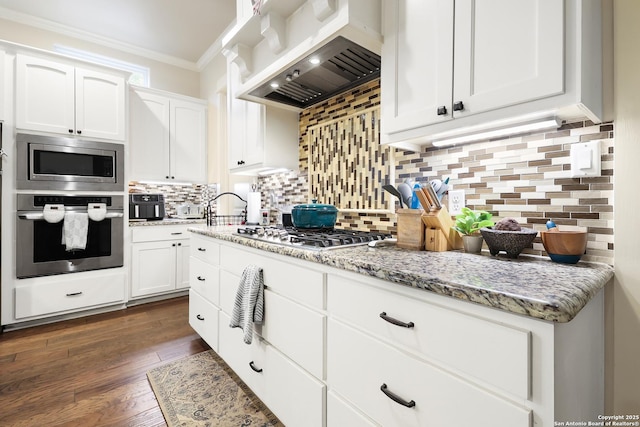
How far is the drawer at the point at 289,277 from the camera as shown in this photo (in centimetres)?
117

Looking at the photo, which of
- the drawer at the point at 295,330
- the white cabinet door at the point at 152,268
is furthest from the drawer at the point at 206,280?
the white cabinet door at the point at 152,268

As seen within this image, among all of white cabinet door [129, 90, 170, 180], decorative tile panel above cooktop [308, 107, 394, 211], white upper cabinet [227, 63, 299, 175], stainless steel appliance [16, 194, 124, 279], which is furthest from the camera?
white cabinet door [129, 90, 170, 180]

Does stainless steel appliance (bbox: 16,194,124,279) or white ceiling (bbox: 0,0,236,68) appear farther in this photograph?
white ceiling (bbox: 0,0,236,68)

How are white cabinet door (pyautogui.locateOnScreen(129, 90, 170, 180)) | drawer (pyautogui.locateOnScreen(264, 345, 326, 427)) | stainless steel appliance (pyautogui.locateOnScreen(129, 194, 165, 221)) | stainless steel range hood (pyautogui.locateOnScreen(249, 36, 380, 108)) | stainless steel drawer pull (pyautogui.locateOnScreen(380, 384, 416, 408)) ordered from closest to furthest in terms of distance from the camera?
stainless steel drawer pull (pyautogui.locateOnScreen(380, 384, 416, 408))
drawer (pyautogui.locateOnScreen(264, 345, 326, 427))
stainless steel range hood (pyautogui.locateOnScreen(249, 36, 380, 108))
stainless steel appliance (pyautogui.locateOnScreen(129, 194, 165, 221))
white cabinet door (pyautogui.locateOnScreen(129, 90, 170, 180))

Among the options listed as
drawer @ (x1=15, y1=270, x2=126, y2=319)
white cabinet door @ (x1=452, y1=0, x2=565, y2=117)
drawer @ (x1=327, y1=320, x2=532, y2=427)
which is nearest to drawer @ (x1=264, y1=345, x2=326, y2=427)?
drawer @ (x1=327, y1=320, x2=532, y2=427)

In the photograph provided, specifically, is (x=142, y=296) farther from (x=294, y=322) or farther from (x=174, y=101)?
(x=294, y=322)

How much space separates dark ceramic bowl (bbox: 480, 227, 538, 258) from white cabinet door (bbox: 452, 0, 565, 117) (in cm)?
44

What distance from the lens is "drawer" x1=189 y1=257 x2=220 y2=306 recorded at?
1937 millimetres

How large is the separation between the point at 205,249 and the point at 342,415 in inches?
56.6

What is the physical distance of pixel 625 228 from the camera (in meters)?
0.95

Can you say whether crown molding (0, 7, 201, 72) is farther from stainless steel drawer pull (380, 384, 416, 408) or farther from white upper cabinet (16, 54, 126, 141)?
stainless steel drawer pull (380, 384, 416, 408)

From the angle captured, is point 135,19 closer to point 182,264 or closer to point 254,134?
point 254,134

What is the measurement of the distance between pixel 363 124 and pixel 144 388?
206 cm

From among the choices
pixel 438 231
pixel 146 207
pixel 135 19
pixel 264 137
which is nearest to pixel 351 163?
pixel 264 137
